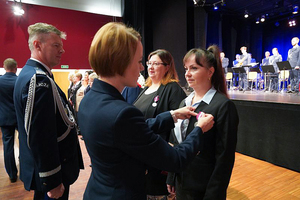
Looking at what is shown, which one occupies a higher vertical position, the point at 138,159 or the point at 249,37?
the point at 249,37

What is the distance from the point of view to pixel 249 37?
15414mm

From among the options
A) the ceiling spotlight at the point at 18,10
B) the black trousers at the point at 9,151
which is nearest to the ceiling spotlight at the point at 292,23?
the ceiling spotlight at the point at 18,10

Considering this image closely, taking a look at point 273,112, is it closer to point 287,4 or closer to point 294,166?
point 294,166

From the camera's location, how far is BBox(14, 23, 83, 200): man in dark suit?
1.24 meters

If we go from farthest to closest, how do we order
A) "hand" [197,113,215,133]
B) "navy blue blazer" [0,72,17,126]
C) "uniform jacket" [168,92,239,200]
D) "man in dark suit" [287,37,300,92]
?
"man in dark suit" [287,37,300,92] < "navy blue blazer" [0,72,17,126] < "uniform jacket" [168,92,239,200] < "hand" [197,113,215,133]

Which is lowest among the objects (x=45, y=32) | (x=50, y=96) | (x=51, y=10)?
(x=50, y=96)

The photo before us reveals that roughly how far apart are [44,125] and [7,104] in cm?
225

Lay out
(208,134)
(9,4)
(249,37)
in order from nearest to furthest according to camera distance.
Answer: (208,134) < (9,4) < (249,37)

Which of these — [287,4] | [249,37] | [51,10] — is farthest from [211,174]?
[249,37]

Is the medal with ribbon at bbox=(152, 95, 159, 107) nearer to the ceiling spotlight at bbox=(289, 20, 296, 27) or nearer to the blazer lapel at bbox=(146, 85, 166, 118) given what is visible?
the blazer lapel at bbox=(146, 85, 166, 118)

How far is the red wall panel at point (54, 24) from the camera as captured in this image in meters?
7.70

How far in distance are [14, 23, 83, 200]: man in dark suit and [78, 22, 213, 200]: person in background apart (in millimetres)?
497

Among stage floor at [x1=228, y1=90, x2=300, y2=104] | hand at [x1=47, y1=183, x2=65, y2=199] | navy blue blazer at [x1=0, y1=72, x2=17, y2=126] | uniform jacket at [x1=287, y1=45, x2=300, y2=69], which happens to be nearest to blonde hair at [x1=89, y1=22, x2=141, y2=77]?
hand at [x1=47, y1=183, x2=65, y2=199]

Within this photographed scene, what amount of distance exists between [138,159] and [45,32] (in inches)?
48.7
